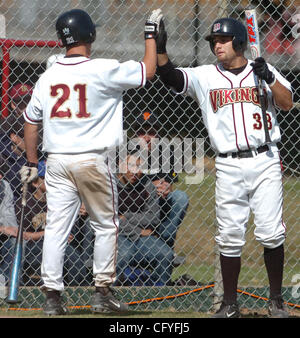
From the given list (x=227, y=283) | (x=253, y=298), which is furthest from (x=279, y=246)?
(x=253, y=298)

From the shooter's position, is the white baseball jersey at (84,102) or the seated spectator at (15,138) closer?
the white baseball jersey at (84,102)

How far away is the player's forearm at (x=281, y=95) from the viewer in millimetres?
4801

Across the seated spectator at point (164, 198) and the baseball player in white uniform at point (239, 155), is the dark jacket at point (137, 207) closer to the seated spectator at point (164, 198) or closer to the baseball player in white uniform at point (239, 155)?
the seated spectator at point (164, 198)

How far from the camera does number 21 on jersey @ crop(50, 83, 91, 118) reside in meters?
4.71

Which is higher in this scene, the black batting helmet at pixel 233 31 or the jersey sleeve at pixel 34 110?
the black batting helmet at pixel 233 31

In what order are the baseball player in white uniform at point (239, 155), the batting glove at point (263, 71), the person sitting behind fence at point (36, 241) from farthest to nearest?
1. the person sitting behind fence at point (36, 241)
2. the baseball player in white uniform at point (239, 155)
3. the batting glove at point (263, 71)

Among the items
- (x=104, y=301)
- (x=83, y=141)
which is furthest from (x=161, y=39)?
(x=104, y=301)

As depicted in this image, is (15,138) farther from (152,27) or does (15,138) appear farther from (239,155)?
(239,155)

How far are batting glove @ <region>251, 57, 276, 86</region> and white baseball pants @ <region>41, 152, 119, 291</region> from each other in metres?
1.07

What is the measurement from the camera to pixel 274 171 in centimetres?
482

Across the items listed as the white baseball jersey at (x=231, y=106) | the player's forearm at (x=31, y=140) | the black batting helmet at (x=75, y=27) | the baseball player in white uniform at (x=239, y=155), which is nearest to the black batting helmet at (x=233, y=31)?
the baseball player in white uniform at (x=239, y=155)

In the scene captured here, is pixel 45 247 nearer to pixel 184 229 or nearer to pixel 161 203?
pixel 161 203

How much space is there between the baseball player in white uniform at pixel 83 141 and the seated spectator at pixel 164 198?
1.10 m

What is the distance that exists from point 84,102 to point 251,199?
1199 millimetres
